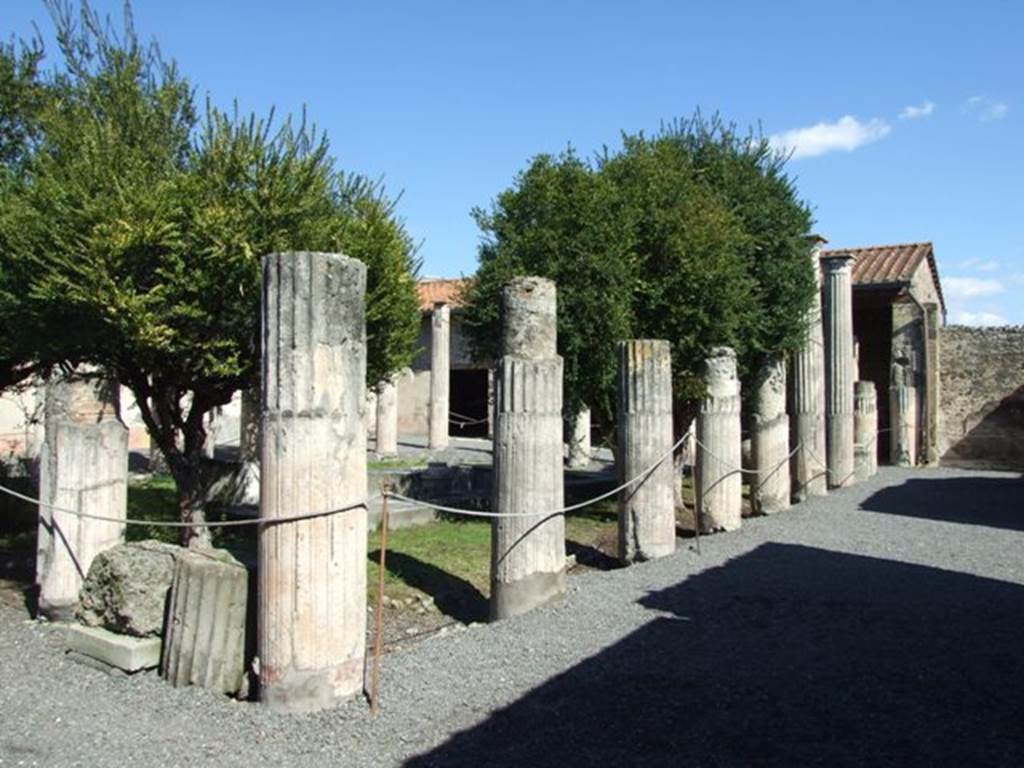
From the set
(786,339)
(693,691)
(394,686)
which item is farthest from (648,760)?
(786,339)

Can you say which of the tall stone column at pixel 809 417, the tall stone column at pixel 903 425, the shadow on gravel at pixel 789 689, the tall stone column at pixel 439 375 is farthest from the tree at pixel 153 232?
the tall stone column at pixel 903 425

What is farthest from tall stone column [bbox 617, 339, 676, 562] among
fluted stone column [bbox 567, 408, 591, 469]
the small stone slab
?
fluted stone column [bbox 567, 408, 591, 469]

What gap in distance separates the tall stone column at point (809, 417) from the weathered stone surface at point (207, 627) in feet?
34.6

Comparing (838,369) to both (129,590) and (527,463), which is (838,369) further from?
(129,590)

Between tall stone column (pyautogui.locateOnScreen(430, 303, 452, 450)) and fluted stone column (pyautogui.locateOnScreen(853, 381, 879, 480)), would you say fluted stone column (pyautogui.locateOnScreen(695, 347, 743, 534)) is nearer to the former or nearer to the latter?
fluted stone column (pyautogui.locateOnScreen(853, 381, 879, 480))

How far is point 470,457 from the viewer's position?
68.4ft

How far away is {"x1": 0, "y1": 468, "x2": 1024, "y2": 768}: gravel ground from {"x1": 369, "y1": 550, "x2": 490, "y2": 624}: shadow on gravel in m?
1.09

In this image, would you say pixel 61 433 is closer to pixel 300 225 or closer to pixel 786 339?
pixel 300 225

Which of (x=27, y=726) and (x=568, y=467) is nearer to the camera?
(x=27, y=726)

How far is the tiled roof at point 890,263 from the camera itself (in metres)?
21.1

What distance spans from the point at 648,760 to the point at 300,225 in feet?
18.4

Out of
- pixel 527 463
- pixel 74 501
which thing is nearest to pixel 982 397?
pixel 527 463

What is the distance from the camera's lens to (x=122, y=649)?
5.72m

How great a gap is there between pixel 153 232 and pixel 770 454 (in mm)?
9100
